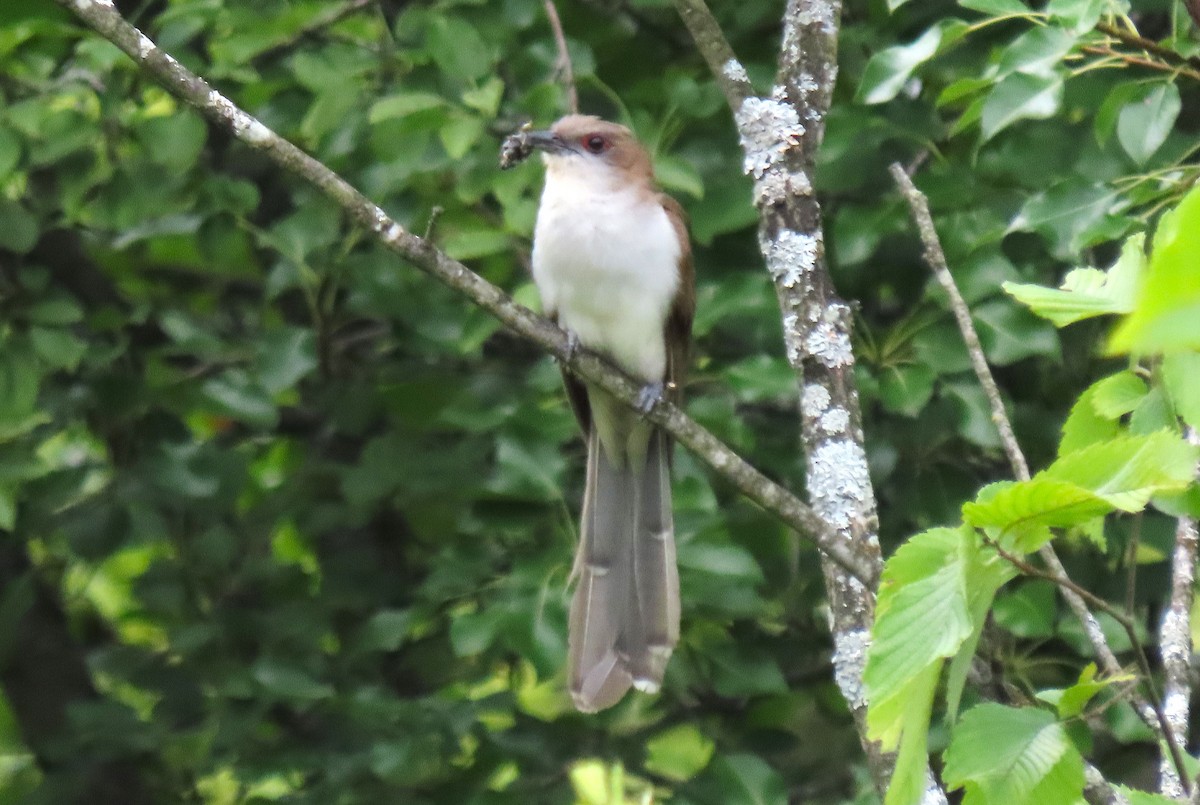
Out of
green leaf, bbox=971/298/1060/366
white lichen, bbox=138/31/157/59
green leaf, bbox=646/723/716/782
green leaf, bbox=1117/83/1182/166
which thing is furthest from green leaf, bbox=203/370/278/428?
green leaf, bbox=1117/83/1182/166

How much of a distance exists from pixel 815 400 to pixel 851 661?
0.47 meters

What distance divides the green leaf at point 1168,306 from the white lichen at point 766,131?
1904mm

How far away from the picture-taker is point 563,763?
4.29 m

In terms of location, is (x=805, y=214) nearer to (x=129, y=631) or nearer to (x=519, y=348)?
(x=519, y=348)

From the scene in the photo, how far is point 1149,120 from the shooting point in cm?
307

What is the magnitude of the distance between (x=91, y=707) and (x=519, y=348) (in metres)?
1.67

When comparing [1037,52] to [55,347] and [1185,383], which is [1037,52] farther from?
[55,347]

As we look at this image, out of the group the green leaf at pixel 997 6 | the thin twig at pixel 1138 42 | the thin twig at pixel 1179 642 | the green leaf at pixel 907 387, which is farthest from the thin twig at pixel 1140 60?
the green leaf at pixel 907 387

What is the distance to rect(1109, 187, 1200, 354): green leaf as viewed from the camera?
100 cm

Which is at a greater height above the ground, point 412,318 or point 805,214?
point 805,214

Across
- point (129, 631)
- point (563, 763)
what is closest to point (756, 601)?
point (563, 763)

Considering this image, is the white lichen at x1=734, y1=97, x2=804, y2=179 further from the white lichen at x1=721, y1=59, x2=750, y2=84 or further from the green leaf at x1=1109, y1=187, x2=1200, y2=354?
the green leaf at x1=1109, y1=187, x2=1200, y2=354

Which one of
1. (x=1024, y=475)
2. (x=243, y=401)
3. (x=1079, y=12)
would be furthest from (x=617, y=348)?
(x=1024, y=475)

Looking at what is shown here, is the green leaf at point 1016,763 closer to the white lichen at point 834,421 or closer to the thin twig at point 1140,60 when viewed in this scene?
the white lichen at point 834,421
